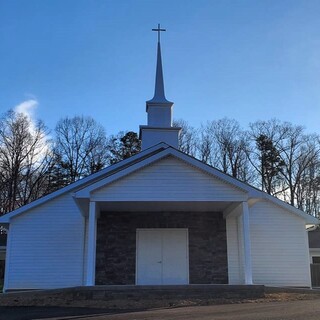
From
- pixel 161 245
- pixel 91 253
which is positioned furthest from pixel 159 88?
pixel 91 253

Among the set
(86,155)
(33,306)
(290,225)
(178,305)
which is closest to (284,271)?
(290,225)

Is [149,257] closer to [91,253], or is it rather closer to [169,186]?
[91,253]

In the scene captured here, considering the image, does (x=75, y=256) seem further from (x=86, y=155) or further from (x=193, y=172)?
(x=86, y=155)

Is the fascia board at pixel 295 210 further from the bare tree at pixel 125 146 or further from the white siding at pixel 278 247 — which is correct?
the bare tree at pixel 125 146

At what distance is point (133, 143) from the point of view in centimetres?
4784

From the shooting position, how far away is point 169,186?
15258mm

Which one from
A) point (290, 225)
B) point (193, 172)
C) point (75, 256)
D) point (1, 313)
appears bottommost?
point (1, 313)

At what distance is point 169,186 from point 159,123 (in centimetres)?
859

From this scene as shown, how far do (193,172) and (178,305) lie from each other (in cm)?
498

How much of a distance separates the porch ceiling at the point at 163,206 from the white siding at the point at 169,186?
606mm

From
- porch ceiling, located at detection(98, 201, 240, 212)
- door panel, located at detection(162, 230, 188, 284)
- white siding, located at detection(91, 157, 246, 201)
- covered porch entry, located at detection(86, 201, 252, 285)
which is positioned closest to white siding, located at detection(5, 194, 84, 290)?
covered porch entry, located at detection(86, 201, 252, 285)

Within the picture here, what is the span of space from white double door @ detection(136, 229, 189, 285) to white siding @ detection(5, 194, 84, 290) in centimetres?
253

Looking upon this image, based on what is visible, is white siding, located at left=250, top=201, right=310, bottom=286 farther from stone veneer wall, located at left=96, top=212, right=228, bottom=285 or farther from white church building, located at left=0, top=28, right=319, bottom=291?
stone veneer wall, located at left=96, top=212, right=228, bottom=285

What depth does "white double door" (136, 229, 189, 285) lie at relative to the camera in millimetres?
17875
